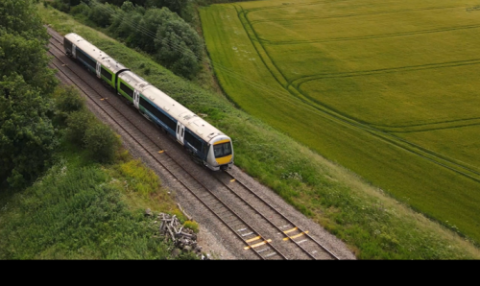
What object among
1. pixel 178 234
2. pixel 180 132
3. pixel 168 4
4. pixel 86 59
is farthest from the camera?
pixel 168 4

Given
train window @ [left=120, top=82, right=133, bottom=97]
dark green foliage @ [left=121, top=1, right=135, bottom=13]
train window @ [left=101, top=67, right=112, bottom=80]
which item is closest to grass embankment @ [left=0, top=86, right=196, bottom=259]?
train window @ [left=120, top=82, right=133, bottom=97]

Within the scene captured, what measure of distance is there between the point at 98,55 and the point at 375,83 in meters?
39.1

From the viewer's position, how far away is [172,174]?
32.7 metres

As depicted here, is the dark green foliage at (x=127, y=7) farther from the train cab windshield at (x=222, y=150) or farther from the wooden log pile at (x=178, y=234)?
the wooden log pile at (x=178, y=234)

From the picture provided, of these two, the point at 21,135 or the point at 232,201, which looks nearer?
the point at 232,201

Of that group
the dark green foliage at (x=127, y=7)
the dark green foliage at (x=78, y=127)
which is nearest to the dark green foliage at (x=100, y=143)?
the dark green foliage at (x=78, y=127)

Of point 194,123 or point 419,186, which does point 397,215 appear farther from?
point 194,123

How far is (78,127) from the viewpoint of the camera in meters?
35.3

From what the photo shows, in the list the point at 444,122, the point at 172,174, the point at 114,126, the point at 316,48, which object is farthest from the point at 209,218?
the point at 316,48

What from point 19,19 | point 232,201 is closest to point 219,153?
point 232,201

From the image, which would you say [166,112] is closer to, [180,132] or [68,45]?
[180,132]

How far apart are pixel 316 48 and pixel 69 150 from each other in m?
50.8

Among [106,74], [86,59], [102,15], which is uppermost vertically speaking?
[102,15]

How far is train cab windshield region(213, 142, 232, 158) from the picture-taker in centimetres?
3172
